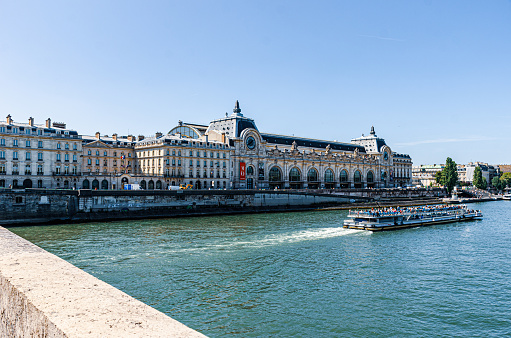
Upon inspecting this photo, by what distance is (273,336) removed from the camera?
788 inches

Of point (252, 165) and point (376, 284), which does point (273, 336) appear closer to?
point (376, 284)

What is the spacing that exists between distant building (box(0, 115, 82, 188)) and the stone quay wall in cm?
1571

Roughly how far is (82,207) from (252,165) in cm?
5357

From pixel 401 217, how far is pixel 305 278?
3921 centimetres

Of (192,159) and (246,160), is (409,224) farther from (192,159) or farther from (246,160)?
(246,160)

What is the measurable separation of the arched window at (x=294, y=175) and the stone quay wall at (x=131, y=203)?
857 inches

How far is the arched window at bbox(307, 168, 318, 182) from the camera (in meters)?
130

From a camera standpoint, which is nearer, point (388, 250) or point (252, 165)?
point (388, 250)

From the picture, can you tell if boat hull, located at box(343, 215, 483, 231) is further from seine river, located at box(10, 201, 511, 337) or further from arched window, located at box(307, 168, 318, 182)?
arched window, located at box(307, 168, 318, 182)

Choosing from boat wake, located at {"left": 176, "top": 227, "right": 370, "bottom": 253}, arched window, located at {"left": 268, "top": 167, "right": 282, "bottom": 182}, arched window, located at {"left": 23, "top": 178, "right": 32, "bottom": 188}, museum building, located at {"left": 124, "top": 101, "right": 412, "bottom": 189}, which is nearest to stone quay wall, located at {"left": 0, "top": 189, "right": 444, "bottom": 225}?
museum building, located at {"left": 124, "top": 101, "right": 412, "bottom": 189}

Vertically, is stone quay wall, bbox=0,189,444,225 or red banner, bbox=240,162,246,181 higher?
red banner, bbox=240,162,246,181

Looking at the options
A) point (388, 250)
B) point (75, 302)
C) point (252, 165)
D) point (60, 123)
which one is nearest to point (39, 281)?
point (75, 302)

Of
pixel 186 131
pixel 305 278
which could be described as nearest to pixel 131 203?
pixel 186 131

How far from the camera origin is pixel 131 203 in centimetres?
7169
